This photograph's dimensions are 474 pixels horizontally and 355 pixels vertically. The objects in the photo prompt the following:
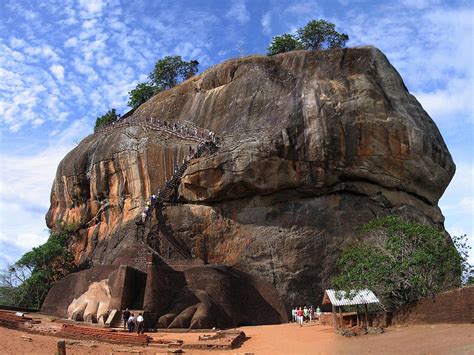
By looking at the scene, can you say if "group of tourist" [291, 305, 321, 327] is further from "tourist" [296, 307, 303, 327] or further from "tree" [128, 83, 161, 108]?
"tree" [128, 83, 161, 108]

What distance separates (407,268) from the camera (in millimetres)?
20375

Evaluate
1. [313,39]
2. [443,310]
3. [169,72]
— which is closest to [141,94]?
[169,72]

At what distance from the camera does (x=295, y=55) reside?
116ft

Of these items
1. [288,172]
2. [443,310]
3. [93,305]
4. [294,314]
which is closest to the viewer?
[443,310]

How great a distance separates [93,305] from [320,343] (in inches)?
429

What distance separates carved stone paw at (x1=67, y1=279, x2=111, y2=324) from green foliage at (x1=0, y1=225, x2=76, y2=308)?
9.63 metres

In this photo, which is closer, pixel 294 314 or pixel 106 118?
pixel 294 314

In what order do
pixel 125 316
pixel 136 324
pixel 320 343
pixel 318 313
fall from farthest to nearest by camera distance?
pixel 318 313
pixel 125 316
pixel 136 324
pixel 320 343

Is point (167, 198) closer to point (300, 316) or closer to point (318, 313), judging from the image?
point (300, 316)

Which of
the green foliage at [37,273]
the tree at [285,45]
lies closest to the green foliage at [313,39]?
the tree at [285,45]

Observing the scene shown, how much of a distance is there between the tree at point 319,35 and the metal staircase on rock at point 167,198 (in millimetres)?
17954

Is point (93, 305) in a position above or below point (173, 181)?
below

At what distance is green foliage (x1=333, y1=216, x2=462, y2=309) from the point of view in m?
20.1

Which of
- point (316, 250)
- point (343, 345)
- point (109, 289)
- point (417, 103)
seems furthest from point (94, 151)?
point (343, 345)
